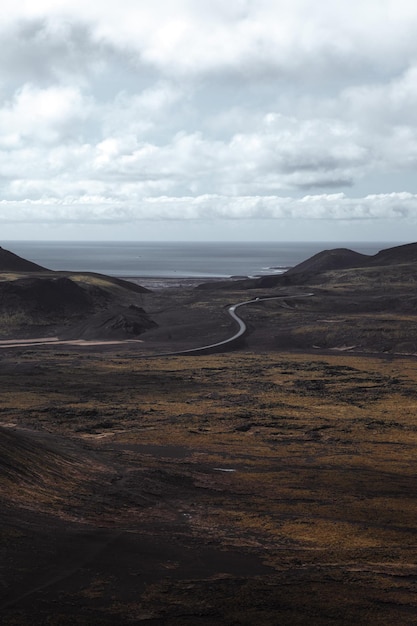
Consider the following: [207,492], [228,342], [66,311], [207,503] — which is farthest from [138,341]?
[207,503]

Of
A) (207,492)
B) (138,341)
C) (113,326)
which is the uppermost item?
(113,326)

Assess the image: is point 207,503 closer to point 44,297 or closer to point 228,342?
point 228,342

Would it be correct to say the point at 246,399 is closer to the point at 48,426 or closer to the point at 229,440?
the point at 229,440

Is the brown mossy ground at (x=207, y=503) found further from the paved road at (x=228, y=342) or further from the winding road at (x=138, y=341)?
the winding road at (x=138, y=341)

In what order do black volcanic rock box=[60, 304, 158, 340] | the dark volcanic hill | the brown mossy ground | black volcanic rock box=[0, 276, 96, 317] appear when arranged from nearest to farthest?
the brown mossy ground, black volcanic rock box=[60, 304, 158, 340], the dark volcanic hill, black volcanic rock box=[0, 276, 96, 317]

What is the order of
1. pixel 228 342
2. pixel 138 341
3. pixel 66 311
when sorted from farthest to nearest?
pixel 66 311
pixel 138 341
pixel 228 342

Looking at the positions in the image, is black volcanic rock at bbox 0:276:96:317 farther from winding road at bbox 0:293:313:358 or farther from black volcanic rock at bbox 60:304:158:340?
winding road at bbox 0:293:313:358

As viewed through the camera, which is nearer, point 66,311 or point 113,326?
point 113,326

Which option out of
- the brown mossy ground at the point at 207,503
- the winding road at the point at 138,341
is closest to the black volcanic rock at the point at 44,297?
the winding road at the point at 138,341

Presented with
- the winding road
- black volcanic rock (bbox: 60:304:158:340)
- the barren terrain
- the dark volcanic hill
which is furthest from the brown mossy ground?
the dark volcanic hill
